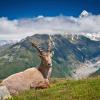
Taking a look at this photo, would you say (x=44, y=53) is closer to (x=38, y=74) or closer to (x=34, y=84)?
Answer: (x=38, y=74)

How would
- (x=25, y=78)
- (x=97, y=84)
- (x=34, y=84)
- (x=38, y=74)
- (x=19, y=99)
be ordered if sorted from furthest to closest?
(x=38, y=74)
(x=25, y=78)
(x=34, y=84)
(x=97, y=84)
(x=19, y=99)

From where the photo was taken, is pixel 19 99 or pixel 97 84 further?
pixel 97 84

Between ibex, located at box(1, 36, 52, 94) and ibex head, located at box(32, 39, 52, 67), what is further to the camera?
ibex head, located at box(32, 39, 52, 67)

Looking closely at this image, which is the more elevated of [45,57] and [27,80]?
[45,57]

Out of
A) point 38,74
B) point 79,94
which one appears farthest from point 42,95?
point 38,74

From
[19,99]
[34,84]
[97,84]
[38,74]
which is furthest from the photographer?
[38,74]

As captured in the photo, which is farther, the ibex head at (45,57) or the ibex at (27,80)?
the ibex head at (45,57)

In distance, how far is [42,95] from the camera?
19.1 m

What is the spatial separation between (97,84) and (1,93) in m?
6.09

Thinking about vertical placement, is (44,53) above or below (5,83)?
above

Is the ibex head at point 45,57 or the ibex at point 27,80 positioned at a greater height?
the ibex head at point 45,57

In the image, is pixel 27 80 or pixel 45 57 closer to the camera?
pixel 27 80

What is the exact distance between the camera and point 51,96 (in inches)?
728

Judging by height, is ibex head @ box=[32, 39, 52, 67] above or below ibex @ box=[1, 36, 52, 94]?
above
